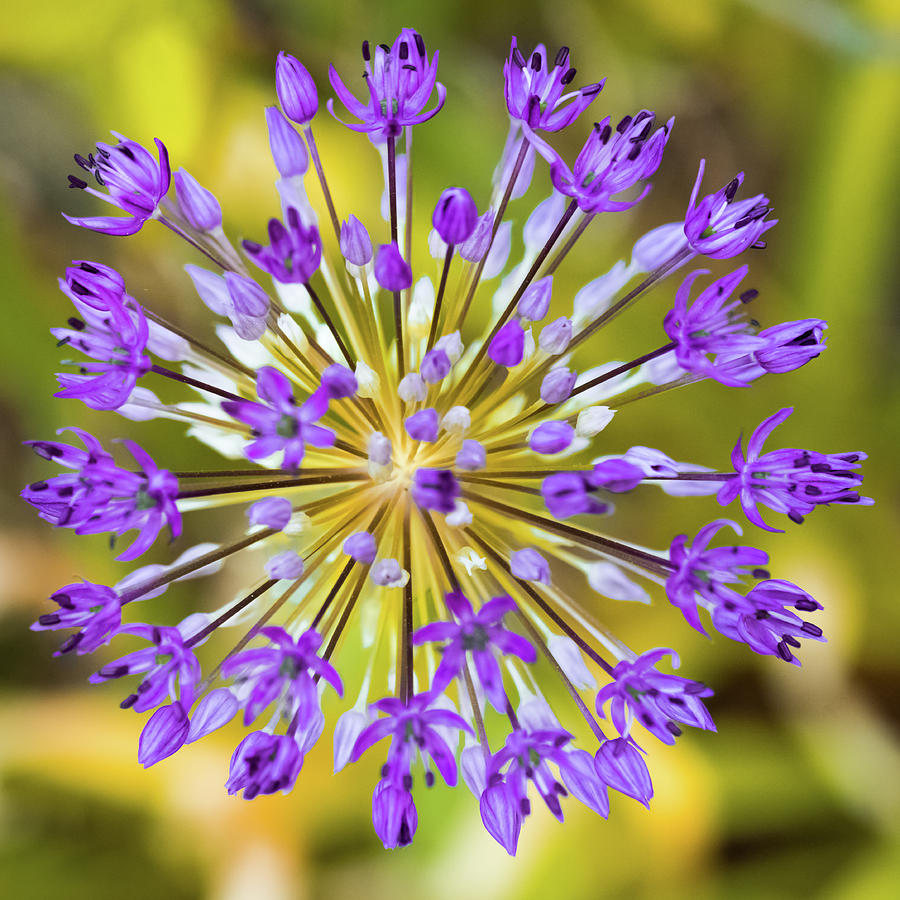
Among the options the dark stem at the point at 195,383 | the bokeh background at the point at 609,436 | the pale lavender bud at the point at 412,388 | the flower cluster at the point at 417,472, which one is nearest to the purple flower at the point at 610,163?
the flower cluster at the point at 417,472

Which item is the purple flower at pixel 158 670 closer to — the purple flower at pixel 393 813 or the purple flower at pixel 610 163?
the purple flower at pixel 393 813

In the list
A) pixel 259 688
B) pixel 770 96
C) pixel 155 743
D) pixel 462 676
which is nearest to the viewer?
pixel 259 688

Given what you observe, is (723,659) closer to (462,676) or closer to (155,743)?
(462,676)

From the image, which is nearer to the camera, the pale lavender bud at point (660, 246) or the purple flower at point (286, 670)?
the purple flower at point (286, 670)

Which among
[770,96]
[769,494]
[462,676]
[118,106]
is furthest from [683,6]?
[462,676]

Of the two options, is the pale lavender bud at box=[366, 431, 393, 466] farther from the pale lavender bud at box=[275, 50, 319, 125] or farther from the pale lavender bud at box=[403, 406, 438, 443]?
the pale lavender bud at box=[275, 50, 319, 125]

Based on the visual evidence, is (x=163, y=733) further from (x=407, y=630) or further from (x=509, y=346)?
(x=509, y=346)
